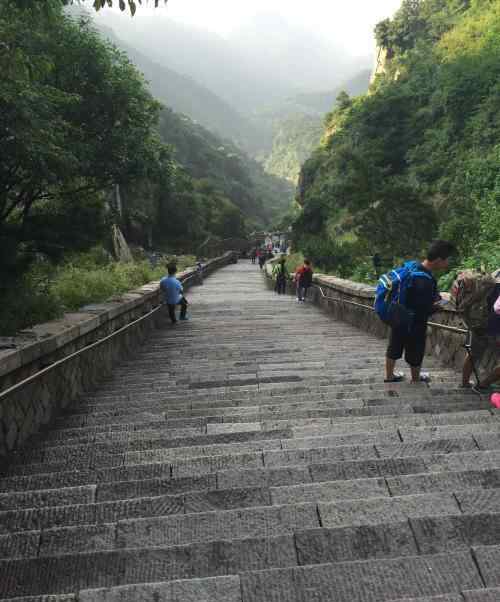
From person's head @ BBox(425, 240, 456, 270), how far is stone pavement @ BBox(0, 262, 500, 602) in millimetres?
1230

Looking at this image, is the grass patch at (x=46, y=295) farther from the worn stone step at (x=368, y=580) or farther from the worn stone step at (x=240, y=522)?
the worn stone step at (x=368, y=580)

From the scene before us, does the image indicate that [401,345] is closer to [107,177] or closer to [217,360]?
[217,360]

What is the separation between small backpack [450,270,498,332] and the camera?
170 inches

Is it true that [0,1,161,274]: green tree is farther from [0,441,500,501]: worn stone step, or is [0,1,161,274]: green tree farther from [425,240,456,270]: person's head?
[0,441,500,501]: worn stone step

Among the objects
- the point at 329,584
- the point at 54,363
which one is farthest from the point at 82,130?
the point at 329,584

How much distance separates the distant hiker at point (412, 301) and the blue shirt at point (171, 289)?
6.42 m

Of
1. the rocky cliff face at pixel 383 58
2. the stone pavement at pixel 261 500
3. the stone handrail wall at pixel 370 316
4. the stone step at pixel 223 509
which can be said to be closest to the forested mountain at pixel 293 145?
the rocky cliff face at pixel 383 58

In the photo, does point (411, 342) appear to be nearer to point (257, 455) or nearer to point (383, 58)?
point (257, 455)

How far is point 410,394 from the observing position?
4.66 m

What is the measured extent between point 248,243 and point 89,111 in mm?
54167

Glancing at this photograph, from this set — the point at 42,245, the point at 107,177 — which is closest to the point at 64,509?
the point at 42,245

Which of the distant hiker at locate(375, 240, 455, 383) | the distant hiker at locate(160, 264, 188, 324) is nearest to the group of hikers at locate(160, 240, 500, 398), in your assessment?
the distant hiker at locate(375, 240, 455, 383)

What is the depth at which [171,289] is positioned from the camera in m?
10.8

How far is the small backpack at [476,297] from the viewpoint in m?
4.32
